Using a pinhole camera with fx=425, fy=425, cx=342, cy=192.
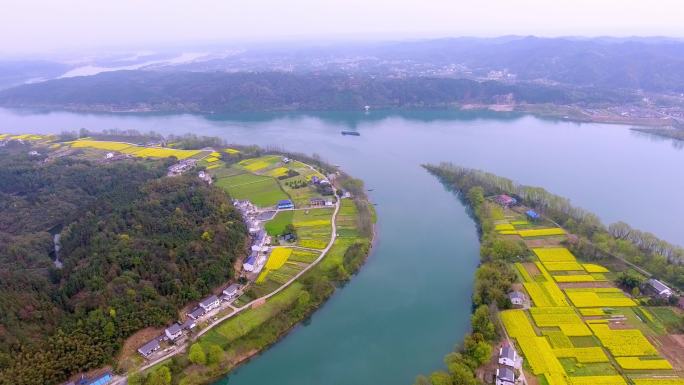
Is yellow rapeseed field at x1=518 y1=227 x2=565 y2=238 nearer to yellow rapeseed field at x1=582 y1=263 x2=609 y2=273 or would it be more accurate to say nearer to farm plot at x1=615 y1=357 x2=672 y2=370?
yellow rapeseed field at x1=582 y1=263 x2=609 y2=273

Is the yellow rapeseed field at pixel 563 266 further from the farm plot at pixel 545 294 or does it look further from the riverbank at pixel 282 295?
the riverbank at pixel 282 295

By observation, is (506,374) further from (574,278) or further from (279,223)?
(279,223)

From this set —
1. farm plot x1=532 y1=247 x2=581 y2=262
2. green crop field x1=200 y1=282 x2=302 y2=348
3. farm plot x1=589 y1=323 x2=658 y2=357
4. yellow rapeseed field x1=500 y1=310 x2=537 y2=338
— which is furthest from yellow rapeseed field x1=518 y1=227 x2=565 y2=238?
green crop field x1=200 y1=282 x2=302 y2=348

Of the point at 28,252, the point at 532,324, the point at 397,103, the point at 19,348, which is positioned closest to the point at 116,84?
the point at 397,103

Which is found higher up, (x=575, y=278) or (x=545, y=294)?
(x=575, y=278)

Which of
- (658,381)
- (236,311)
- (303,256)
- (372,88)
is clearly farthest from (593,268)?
(372,88)

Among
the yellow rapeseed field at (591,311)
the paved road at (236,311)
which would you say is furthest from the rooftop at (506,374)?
the paved road at (236,311)
